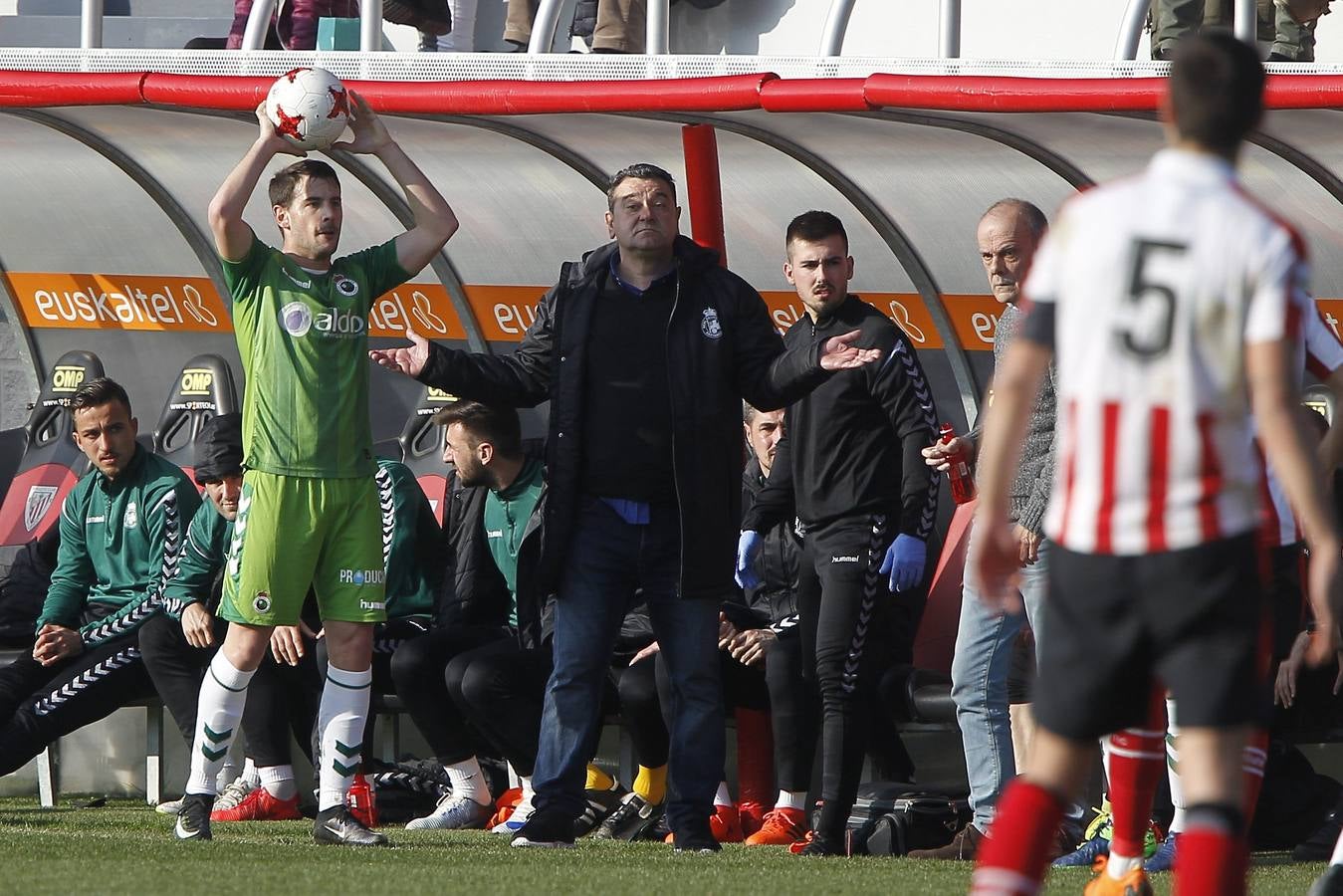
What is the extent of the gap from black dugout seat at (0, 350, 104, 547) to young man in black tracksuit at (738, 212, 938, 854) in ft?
12.6

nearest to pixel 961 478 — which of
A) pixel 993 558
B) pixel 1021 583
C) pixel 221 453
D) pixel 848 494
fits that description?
pixel 1021 583

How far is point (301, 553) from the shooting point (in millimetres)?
5133

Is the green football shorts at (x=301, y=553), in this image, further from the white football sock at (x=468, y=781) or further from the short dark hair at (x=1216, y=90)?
the short dark hair at (x=1216, y=90)

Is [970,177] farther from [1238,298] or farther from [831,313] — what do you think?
[1238,298]

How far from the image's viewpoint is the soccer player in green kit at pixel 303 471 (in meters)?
5.14

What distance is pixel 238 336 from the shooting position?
5348 mm

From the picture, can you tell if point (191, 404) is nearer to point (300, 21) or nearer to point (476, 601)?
point (300, 21)

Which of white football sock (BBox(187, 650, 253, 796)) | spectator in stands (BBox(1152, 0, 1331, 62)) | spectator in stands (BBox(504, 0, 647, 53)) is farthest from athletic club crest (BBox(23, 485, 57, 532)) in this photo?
spectator in stands (BBox(1152, 0, 1331, 62))

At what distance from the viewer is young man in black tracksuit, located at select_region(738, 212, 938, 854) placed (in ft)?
17.9

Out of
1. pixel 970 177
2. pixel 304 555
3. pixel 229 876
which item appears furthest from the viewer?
pixel 970 177

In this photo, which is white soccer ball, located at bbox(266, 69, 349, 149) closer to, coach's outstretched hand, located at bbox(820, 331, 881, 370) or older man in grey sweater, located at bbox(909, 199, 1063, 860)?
coach's outstretched hand, located at bbox(820, 331, 881, 370)

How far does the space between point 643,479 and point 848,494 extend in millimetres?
602

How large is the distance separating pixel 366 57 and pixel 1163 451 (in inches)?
203

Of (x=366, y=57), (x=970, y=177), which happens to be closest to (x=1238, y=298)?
(x=970, y=177)
